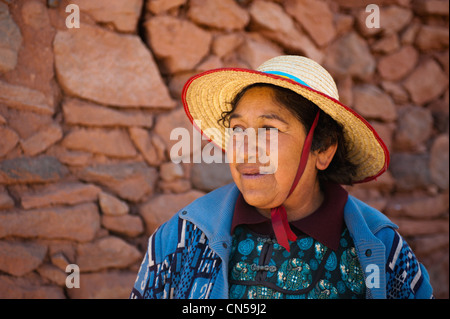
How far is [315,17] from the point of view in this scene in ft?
9.32

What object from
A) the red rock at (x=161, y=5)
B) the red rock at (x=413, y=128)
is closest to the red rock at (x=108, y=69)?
the red rock at (x=161, y=5)

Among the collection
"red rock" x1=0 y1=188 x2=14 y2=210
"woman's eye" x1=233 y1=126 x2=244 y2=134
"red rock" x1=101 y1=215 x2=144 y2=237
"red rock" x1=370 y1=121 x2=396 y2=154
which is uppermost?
"woman's eye" x1=233 y1=126 x2=244 y2=134

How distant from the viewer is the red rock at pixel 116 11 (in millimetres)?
2162

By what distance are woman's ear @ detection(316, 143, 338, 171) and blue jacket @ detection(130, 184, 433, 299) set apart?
0.18m

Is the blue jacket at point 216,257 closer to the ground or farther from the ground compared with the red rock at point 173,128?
farther from the ground

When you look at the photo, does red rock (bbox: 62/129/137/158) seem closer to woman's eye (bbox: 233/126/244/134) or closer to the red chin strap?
woman's eye (bbox: 233/126/244/134)

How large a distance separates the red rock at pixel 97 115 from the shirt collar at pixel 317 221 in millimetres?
941

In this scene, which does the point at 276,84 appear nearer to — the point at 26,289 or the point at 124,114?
the point at 124,114

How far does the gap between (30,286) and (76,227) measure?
13.5 inches

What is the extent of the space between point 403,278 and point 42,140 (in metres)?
1.72

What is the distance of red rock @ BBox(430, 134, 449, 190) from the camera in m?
3.12

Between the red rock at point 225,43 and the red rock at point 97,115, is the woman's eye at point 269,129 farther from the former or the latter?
the red rock at point 225,43

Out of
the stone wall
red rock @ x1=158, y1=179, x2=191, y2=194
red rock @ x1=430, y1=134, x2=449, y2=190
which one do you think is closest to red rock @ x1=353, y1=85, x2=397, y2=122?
the stone wall

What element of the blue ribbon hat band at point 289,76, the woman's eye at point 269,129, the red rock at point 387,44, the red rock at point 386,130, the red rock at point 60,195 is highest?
the blue ribbon hat band at point 289,76
